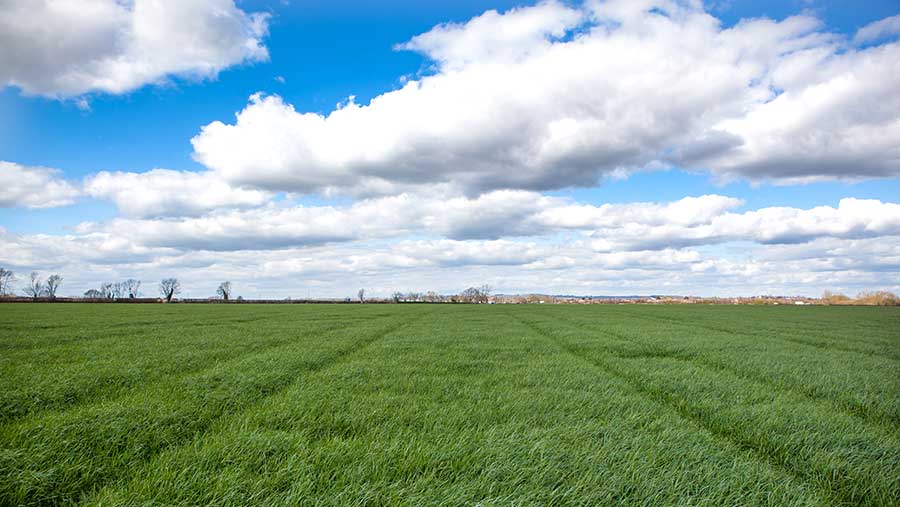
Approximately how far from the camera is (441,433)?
5.27m

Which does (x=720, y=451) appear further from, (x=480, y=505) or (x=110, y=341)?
(x=110, y=341)

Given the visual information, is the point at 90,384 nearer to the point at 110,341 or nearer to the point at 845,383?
the point at 110,341

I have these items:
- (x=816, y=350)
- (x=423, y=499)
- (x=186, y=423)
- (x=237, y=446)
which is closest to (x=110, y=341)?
(x=186, y=423)

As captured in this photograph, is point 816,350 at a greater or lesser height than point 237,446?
lesser

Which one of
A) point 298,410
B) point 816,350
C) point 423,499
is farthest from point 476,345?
point 816,350

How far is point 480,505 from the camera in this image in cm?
353

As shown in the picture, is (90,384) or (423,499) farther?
(90,384)

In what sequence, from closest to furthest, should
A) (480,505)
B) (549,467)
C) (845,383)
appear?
1. (480,505)
2. (549,467)
3. (845,383)

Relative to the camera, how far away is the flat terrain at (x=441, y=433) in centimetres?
388

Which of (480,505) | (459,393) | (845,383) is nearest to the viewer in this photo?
(480,505)

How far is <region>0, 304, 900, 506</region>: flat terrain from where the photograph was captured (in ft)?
12.7

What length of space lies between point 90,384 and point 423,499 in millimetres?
7442

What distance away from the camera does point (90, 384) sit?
7.77m

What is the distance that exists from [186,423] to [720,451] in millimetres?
6556
